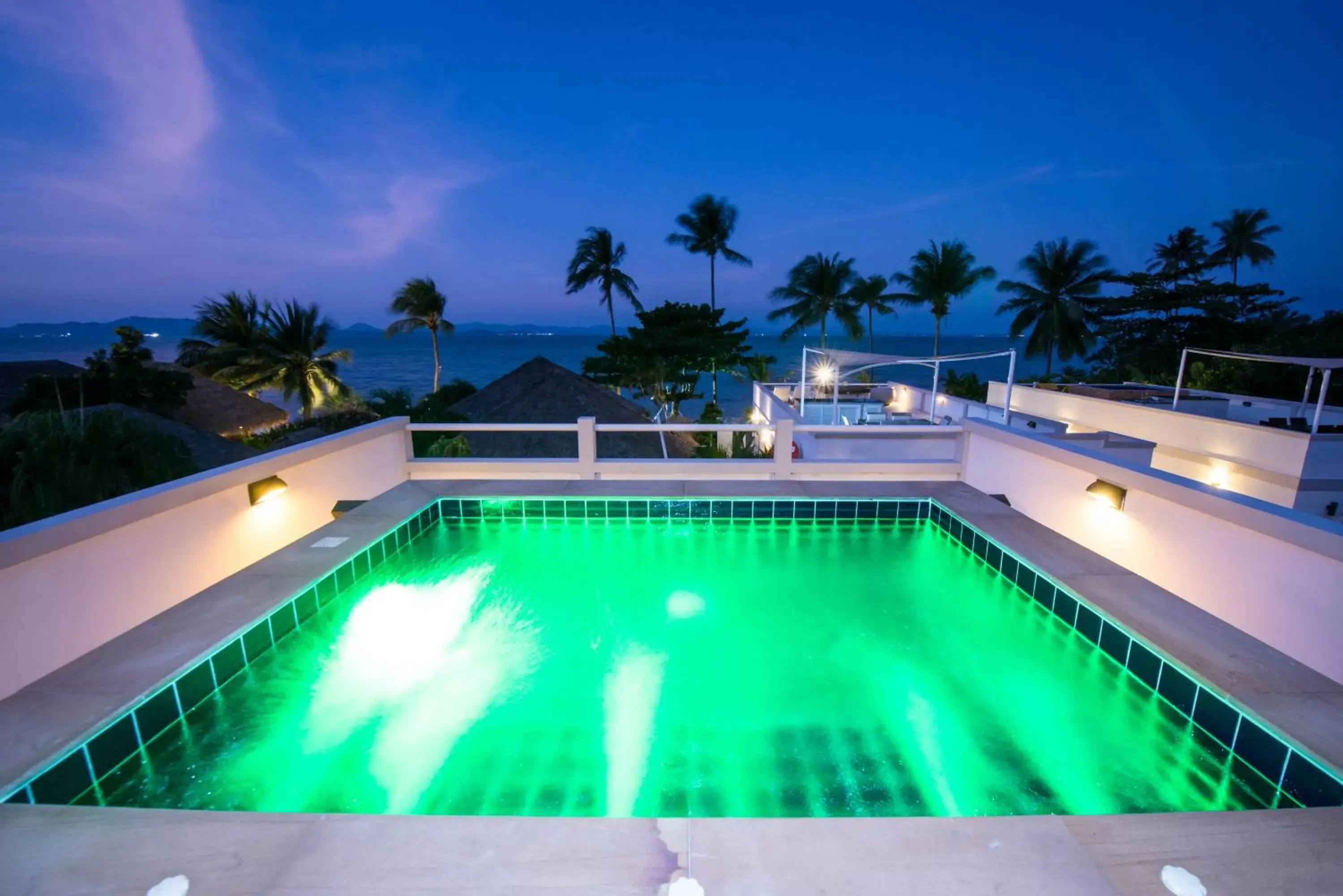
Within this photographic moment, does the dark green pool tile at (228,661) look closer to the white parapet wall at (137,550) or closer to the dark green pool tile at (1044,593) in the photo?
the white parapet wall at (137,550)

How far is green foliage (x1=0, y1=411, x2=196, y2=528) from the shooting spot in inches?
163

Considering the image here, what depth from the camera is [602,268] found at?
26.6 meters

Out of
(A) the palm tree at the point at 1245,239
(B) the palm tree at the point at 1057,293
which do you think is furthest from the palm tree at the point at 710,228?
(A) the palm tree at the point at 1245,239

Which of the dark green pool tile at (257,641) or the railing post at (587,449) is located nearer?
the dark green pool tile at (257,641)

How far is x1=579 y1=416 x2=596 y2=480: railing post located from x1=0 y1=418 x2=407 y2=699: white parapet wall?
2.03 metres

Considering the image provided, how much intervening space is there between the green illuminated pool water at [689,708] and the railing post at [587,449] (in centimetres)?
133

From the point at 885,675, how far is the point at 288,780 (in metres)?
2.86

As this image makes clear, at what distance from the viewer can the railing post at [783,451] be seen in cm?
534

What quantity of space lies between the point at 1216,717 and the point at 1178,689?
0.64ft

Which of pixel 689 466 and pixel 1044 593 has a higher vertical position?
pixel 689 466

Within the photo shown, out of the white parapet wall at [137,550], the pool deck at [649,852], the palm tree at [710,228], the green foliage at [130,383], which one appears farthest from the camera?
the palm tree at [710,228]

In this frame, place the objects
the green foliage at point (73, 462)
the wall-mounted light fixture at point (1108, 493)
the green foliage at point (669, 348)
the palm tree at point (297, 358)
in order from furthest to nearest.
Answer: the palm tree at point (297, 358) < the green foliage at point (669, 348) < the green foliage at point (73, 462) < the wall-mounted light fixture at point (1108, 493)

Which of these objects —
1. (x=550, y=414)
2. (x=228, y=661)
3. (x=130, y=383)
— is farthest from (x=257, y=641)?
(x=130, y=383)

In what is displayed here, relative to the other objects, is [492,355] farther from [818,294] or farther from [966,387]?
[966,387]
